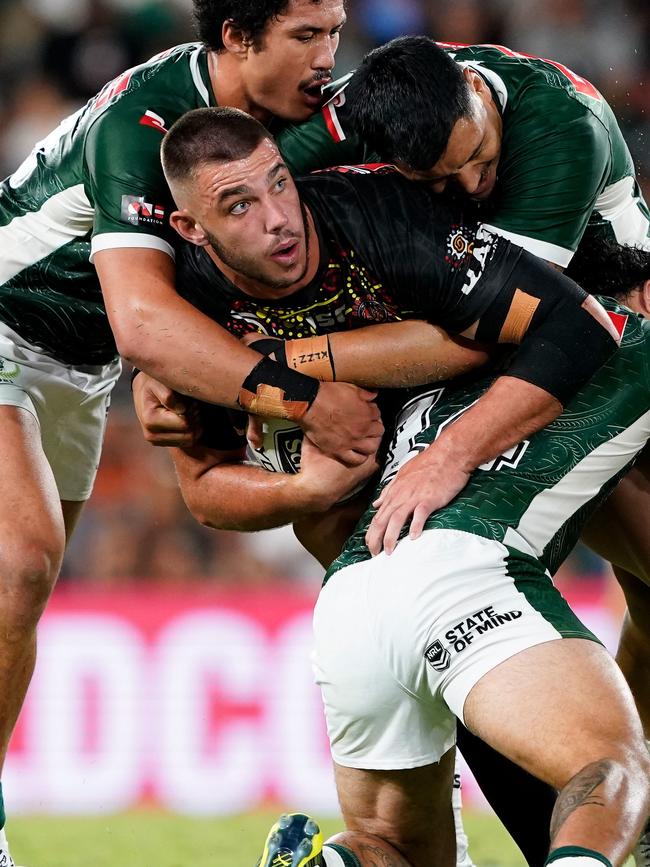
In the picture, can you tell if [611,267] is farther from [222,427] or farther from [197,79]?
[197,79]

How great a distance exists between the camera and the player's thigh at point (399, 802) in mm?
3041

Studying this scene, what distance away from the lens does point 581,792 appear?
2.45m

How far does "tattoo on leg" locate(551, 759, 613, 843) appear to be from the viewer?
2434mm

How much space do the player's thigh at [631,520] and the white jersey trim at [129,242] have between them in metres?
1.45

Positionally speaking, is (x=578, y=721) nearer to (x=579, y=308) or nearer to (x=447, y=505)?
(x=447, y=505)

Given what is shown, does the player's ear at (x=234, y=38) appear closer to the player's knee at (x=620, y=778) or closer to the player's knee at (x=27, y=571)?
the player's knee at (x=27, y=571)

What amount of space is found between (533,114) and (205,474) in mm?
1393

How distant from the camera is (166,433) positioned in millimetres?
3629

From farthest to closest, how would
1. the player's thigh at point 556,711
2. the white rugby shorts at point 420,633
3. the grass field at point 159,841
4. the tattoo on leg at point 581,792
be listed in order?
the grass field at point 159,841, the white rugby shorts at point 420,633, the player's thigh at point 556,711, the tattoo on leg at point 581,792

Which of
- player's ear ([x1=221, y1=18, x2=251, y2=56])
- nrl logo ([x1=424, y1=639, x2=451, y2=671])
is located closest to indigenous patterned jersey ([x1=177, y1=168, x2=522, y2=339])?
player's ear ([x1=221, y1=18, x2=251, y2=56])

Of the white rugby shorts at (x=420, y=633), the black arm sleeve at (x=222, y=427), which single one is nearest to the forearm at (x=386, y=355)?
the black arm sleeve at (x=222, y=427)

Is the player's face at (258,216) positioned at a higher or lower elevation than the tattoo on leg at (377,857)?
higher

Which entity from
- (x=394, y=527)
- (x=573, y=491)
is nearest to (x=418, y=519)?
(x=394, y=527)

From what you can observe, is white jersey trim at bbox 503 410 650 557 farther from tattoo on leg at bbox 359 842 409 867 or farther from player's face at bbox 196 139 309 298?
player's face at bbox 196 139 309 298
